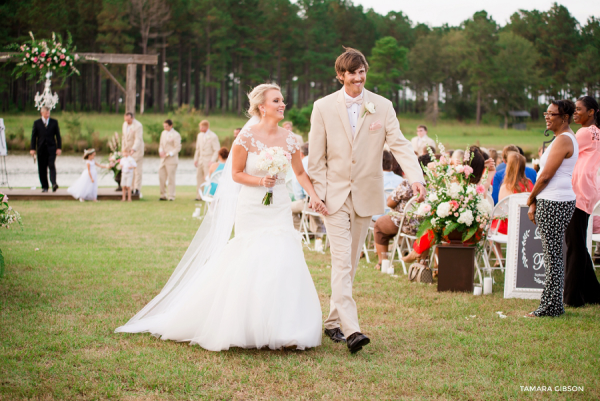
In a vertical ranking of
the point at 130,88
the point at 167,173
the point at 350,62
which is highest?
the point at 130,88

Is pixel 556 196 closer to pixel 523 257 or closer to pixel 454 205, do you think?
pixel 523 257

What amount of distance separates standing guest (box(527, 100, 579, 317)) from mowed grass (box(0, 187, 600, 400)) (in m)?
0.30

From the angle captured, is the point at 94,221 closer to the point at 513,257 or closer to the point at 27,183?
the point at 513,257

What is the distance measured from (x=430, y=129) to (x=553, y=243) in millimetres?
57985

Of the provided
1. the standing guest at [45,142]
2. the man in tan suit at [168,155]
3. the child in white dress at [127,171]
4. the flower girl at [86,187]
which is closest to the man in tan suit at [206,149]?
the man in tan suit at [168,155]

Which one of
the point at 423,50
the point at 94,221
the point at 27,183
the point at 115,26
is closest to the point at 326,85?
the point at 423,50

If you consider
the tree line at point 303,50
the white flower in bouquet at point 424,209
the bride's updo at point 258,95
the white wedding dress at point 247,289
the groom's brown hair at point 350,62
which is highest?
the tree line at point 303,50

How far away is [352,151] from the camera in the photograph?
431 centimetres

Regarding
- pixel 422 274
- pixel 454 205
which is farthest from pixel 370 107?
pixel 422 274

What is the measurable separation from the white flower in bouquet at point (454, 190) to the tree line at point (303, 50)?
4327cm

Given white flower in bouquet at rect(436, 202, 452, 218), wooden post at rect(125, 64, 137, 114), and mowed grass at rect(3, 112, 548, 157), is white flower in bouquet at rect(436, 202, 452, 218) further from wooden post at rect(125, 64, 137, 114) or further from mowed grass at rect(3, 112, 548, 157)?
mowed grass at rect(3, 112, 548, 157)

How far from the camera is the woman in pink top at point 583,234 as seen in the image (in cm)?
558

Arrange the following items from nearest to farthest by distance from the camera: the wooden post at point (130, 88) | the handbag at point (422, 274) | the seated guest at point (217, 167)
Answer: the handbag at point (422, 274), the seated guest at point (217, 167), the wooden post at point (130, 88)

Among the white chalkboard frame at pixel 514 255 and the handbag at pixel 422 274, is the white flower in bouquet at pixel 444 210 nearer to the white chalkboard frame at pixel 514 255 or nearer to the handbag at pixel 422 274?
the white chalkboard frame at pixel 514 255
